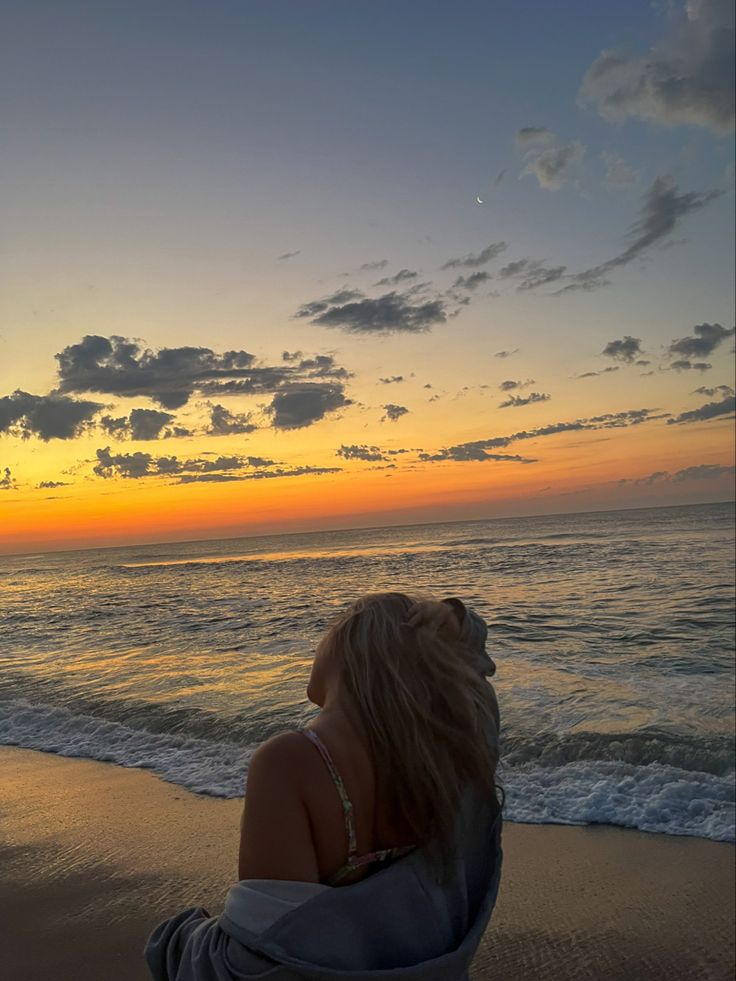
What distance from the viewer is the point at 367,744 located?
1.76 metres

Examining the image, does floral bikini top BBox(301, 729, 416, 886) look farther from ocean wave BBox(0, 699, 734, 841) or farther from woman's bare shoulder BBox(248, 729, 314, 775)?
ocean wave BBox(0, 699, 734, 841)

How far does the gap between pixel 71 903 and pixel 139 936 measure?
0.74m

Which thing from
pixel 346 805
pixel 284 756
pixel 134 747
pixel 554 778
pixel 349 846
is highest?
pixel 284 756

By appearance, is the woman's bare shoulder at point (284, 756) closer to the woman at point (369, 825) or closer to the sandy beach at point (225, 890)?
the woman at point (369, 825)

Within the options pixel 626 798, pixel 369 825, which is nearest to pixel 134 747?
pixel 626 798

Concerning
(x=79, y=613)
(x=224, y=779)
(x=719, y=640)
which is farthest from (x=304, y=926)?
(x=79, y=613)

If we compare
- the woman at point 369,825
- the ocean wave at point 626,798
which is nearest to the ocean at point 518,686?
the ocean wave at point 626,798

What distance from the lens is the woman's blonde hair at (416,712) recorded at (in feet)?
5.74

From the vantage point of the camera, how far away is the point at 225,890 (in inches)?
193

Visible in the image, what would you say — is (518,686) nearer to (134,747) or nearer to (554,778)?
(554,778)

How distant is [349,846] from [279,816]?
0.21 m

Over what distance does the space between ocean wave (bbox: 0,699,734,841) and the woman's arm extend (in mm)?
4853

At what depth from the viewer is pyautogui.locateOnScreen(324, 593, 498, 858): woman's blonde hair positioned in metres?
1.75

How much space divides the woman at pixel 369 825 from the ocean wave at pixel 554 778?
4560 mm
